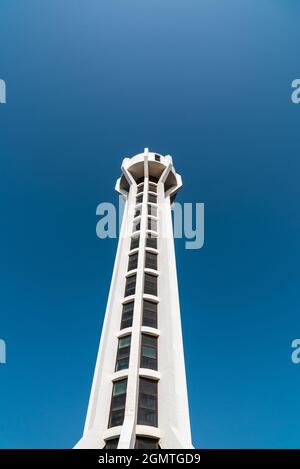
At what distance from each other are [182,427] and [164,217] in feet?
86.2

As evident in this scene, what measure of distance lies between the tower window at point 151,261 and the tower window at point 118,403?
1366 centimetres

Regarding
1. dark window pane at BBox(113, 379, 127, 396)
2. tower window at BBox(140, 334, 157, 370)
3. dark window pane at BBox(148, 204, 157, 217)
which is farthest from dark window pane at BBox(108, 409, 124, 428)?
dark window pane at BBox(148, 204, 157, 217)

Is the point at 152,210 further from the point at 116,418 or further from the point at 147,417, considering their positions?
the point at 116,418

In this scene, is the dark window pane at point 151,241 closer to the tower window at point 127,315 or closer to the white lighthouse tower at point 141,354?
the white lighthouse tower at point 141,354

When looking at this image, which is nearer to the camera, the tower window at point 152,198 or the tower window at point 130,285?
the tower window at point 130,285

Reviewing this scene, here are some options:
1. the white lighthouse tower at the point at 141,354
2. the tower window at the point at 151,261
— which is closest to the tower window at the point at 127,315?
the white lighthouse tower at the point at 141,354

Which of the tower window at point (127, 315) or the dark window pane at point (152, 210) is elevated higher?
the dark window pane at point (152, 210)

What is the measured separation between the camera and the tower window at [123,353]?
26609 millimetres

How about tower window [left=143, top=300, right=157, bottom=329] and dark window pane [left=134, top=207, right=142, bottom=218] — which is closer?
tower window [left=143, top=300, right=157, bottom=329]

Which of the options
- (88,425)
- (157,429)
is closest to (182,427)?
(157,429)

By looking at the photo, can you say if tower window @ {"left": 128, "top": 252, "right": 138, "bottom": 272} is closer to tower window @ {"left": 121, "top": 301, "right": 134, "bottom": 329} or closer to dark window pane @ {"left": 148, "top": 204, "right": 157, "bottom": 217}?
tower window @ {"left": 121, "top": 301, "right": 134, "bottom": 329}

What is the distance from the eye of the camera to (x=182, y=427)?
74.9 ft

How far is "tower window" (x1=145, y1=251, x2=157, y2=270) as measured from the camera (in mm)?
36781
